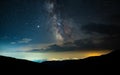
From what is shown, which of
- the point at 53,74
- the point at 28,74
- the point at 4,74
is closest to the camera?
the point at 4,74

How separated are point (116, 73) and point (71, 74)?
17920mm

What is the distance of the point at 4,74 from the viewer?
235 ft

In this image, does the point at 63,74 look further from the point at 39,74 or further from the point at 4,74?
the point at 4,74

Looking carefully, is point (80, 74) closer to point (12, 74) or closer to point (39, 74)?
point (39, 74)

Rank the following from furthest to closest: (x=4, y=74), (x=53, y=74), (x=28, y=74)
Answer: (x=53, y=74)
(x=28, y=74)
(x=4, y=74)

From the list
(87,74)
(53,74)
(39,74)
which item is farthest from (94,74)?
(39,74)

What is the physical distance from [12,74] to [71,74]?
84.1 ft

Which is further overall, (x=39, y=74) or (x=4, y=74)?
(x=39, y=74)

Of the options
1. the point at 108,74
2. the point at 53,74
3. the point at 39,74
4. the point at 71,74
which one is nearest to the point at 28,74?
the point at 39,74

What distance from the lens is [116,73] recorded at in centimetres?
8781

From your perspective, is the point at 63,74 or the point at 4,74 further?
the point at 63,74

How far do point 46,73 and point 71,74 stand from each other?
33.5ft

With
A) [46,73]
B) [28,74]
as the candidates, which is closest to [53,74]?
[46,73]

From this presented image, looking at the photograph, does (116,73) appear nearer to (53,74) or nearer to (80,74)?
(80,74)
